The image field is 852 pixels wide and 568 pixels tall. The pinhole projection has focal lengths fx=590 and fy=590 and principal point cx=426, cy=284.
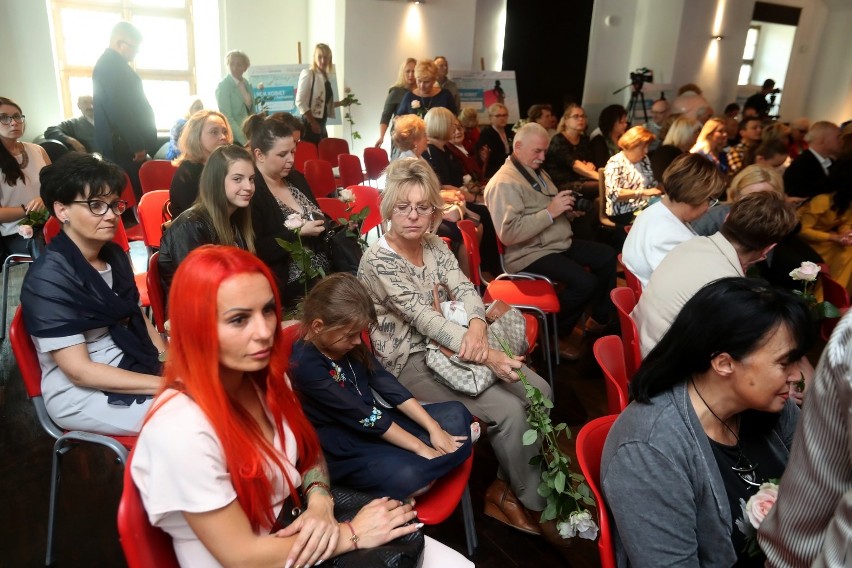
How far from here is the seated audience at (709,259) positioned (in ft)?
7.29

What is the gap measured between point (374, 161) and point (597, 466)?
Answer: 4912 millimetres

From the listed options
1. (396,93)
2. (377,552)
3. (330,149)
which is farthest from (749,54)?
(377,552)

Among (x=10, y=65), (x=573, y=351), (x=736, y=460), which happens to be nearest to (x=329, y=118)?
(x=10, y=65)

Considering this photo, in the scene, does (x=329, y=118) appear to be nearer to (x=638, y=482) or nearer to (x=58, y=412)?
(x=58, y=412)

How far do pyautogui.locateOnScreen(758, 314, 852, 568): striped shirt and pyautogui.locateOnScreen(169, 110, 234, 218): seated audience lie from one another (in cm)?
288

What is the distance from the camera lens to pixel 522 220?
3566mm

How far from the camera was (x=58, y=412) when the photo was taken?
191 centimetres

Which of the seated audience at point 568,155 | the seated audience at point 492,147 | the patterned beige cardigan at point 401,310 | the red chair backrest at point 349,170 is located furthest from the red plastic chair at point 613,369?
the seated audience at point 492,147

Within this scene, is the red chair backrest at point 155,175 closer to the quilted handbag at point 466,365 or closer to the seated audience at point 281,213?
the seated audience at point 281,213

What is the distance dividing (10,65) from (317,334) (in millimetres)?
6743

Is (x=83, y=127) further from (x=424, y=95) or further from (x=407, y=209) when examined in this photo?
(x=407, y=209)

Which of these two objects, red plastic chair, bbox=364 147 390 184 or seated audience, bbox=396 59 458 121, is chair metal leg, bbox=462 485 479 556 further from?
seated audience, bbox=396 59 458 121

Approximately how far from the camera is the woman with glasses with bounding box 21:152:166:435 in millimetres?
1846

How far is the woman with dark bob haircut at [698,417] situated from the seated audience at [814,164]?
3.85 m
